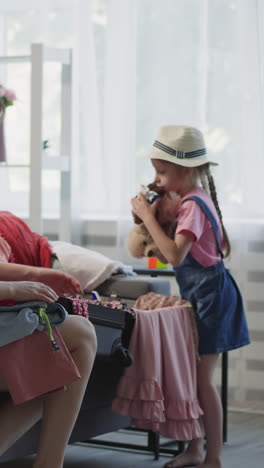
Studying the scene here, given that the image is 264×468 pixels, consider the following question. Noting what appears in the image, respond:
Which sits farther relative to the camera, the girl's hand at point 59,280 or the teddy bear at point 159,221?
the teddy bear at point 159,221

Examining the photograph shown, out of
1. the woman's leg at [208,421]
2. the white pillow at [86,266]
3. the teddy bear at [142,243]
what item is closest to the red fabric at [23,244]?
the white pillow at [86,266]

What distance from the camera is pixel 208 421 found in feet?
8.34

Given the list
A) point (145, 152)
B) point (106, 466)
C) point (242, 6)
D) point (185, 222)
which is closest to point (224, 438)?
point (106, 466)

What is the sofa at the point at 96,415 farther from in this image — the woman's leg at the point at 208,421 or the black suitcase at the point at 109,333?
the woman's leg at the point at 208,421

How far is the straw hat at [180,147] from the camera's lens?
2621 mm

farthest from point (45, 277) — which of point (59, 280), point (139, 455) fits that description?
point (139, 455)

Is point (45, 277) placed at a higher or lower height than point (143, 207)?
lower

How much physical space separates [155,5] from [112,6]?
19cm

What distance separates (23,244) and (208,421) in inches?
32.5

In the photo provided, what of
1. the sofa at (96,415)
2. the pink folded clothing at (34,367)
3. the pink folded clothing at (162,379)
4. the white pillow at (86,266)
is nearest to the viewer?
the pink folded clothing at (34,367)

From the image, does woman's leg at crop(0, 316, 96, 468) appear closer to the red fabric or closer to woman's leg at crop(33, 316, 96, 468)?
woman's leg at crop(33, 316, 96, 468)

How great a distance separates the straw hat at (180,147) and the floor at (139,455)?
0.96 meters

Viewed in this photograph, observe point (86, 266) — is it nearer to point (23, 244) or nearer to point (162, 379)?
point (23, 244)

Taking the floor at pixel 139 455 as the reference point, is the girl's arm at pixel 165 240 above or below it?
above
